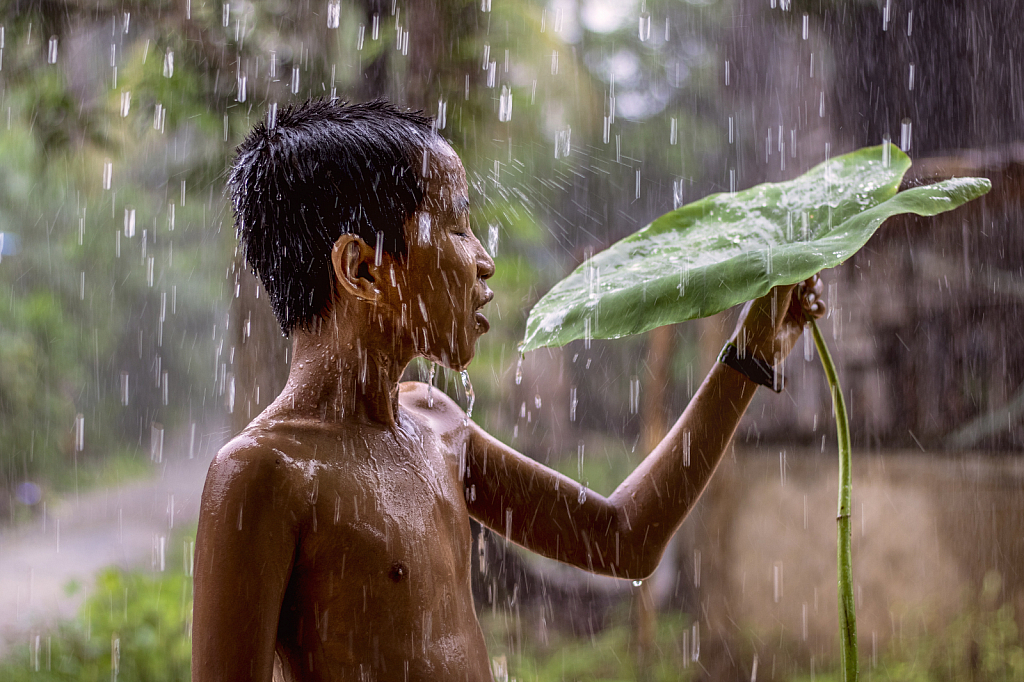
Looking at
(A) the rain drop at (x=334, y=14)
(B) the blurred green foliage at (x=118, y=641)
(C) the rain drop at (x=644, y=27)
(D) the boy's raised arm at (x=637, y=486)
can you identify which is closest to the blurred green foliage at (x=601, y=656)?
(B) the blurred green foliage at (x=118, y=641)

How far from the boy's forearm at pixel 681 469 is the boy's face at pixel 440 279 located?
343 millimetres

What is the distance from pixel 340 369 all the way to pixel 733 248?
1.85 ft

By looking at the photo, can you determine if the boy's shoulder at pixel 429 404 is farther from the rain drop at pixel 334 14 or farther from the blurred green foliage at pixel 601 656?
the blurred green foliage at pixel 601 656

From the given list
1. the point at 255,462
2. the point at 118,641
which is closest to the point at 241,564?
the point at 255,462

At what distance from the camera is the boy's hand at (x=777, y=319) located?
A: 3.90ft

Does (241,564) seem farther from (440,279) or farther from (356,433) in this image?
(440,279)

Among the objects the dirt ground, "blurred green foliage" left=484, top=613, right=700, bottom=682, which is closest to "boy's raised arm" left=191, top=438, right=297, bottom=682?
"blurred green foliage" left=484, top=613, right=700, bottom=682

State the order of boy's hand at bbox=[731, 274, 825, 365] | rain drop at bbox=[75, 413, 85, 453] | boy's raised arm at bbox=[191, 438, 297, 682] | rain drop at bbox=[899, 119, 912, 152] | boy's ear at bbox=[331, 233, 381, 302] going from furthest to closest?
1. rain drop at bbox=[75, 413, 85, 453]
2. rain drop at bbox=[899, 119, 912, 152]
3. boy's hand at bbox=[731, 274, 825, 365]
4. boy's ear at bbox=[331, 233, 381, 302]
5. boy's raised arm at bbox=[191, 438, 297, 682]

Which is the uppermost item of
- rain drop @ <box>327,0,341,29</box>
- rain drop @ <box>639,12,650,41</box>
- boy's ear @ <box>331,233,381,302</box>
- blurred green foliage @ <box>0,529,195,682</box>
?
rain drop @ <box>639,12,650,41</box>

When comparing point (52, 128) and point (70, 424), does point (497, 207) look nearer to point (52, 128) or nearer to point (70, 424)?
point (52, 128)

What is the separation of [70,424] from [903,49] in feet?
24.4

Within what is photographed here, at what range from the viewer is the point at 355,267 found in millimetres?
1035

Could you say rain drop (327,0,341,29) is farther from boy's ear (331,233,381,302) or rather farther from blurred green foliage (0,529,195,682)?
blurred green foliage (0,529,195,682)

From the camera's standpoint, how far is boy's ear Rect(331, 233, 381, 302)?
103 centimetres
